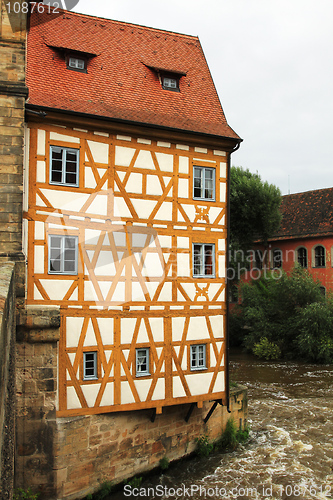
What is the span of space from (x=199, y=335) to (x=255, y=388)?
7832mm

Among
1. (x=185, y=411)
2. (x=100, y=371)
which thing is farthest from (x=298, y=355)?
(x=100, y=371)

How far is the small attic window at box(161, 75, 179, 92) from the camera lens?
11.5 metres

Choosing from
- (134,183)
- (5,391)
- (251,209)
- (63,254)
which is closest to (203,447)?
(63,254)

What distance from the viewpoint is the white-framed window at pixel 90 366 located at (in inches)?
368

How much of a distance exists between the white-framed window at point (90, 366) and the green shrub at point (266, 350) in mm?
15327

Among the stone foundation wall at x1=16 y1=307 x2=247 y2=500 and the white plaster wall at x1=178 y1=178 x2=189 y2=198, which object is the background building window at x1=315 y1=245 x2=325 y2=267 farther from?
the stone foundation wall at x1=16 y1=307 x2=247 y2=500

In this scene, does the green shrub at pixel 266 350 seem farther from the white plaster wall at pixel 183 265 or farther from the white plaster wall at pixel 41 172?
the white plaster wall at pixel 41 172

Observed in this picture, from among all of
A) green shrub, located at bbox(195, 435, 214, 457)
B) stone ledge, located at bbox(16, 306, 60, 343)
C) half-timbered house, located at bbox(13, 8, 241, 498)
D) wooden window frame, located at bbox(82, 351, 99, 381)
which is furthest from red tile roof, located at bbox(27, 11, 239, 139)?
green shrub, located at bbox(195, 435, 214, 457)

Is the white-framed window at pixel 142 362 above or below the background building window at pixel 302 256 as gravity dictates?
below

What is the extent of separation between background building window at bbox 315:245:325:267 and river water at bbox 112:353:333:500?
13501 millimetres

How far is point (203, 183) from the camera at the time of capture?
10.9 m

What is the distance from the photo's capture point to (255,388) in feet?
56.5

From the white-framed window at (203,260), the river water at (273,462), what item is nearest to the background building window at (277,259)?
the river water at (273,462)

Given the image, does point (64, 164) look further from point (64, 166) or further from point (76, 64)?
point (76, 64)
